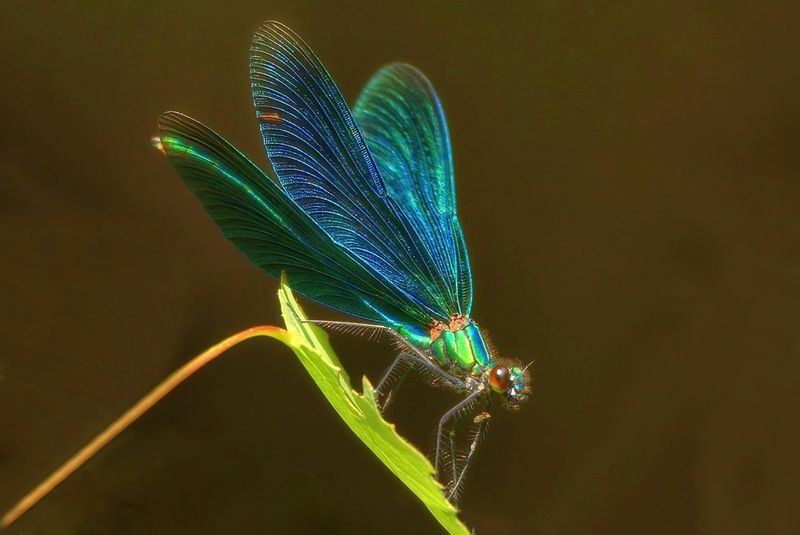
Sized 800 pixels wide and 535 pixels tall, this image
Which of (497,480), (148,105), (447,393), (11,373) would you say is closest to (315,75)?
(148,105)

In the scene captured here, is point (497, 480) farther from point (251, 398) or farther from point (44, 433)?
point (44, 433)

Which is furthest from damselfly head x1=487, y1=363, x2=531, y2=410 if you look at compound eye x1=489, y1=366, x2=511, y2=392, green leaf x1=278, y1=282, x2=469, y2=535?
green leaf x1=278, y1=282, x2=469, y2=535

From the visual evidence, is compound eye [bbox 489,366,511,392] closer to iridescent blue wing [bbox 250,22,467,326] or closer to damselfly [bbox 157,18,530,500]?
damselfly [bbox 157,18,530,500]

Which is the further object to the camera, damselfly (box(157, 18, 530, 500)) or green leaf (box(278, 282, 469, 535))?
damselfly (box(157, 18, 530, 500))

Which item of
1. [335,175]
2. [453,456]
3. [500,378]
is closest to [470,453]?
[453,456]

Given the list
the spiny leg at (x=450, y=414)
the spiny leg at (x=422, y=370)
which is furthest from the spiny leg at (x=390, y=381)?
the spiny leg at (x=450, y=414)

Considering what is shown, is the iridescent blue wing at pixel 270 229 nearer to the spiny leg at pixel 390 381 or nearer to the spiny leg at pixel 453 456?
the spiny leg at pixel 390 381
